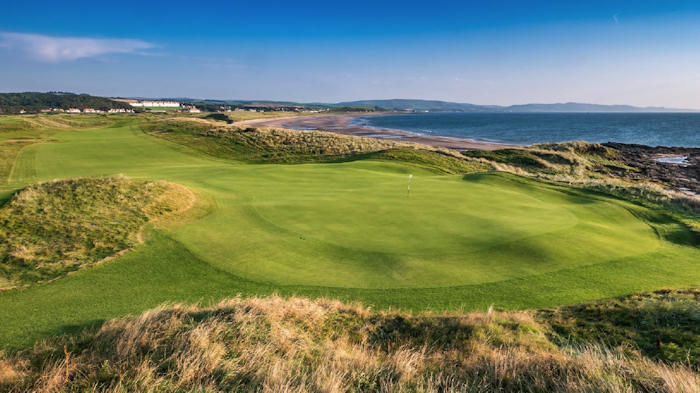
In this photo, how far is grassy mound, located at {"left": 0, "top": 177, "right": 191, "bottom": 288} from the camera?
27.3ft

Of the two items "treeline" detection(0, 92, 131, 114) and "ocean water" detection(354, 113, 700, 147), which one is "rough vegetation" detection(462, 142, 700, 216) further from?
"treeline" detection(0, 92, 131, 114)

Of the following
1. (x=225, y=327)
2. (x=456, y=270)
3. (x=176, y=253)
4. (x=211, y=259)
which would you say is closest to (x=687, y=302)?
(x=456, y=270)

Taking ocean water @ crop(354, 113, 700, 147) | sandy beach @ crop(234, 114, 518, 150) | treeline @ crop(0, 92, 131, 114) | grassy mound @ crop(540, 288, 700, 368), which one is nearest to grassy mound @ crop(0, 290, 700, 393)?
grassy mound @ crop(540, 288, 700, 368)

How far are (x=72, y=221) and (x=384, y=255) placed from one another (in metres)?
9.89

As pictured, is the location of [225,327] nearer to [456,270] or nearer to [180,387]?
[180,387]

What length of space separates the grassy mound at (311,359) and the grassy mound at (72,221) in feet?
14.4

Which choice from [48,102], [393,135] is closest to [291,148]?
[393,135]

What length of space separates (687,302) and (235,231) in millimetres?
10616

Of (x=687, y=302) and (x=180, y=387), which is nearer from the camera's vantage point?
(x=180, y=387)

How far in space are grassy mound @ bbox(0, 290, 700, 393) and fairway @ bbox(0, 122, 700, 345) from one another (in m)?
1.49

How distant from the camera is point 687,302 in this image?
621 centimetres

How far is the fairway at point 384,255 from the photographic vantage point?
7.03 meters

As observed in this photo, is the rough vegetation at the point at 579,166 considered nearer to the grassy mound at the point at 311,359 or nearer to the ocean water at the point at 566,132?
the grassy mound at the point at 311,359

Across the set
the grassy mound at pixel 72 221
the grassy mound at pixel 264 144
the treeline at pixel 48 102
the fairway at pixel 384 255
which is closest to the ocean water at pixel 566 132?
the grassy mound at pixel 264 144
